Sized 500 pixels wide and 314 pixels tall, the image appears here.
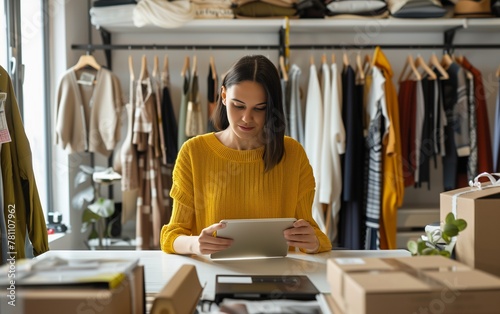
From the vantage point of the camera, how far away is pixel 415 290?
0.77 meters

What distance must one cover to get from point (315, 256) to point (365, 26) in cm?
204

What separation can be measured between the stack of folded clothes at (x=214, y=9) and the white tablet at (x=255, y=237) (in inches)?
75.7

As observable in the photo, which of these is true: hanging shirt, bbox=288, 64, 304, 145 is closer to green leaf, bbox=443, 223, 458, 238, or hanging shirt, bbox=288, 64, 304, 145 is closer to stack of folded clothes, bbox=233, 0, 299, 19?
stack of folded clothes, bbox=233, 0, 299, 19

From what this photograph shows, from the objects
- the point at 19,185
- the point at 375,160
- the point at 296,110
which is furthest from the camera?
the point at 296,110

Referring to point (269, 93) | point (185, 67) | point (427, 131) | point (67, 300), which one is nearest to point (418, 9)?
point (427, 131)

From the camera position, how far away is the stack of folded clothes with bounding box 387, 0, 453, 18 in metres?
2.95

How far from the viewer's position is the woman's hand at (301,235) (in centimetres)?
139

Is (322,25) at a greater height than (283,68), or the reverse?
(322,25)

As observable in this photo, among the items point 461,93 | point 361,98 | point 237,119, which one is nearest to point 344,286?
point 237,119

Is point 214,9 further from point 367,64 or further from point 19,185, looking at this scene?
point 19,185

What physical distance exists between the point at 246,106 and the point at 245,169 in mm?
221

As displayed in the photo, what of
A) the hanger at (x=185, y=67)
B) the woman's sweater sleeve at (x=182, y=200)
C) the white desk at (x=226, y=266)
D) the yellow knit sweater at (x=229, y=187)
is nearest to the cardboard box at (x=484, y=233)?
the white desk at (x=226, y=266)

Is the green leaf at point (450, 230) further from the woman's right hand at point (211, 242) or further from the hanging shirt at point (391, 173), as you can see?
the hanging shirt at point (391, 173)

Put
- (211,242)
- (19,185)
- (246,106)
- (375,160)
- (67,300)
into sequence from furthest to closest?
(375,160) → (19,185) → (246,106) → (211,242) → (67,300)
